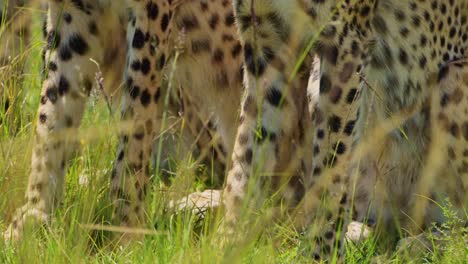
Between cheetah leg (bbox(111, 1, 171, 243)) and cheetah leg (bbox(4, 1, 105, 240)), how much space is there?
0.22 meters

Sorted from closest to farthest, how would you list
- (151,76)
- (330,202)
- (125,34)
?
(330,202) < (151,76) < (125,34)

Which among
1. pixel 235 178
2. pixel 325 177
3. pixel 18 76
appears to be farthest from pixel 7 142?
pixel 325 177

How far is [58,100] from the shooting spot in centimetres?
424

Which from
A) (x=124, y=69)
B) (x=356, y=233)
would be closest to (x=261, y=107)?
(x=124, y=69)

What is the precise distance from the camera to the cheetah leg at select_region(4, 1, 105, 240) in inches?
164

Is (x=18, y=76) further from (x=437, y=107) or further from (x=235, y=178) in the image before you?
(x=437, y=107)

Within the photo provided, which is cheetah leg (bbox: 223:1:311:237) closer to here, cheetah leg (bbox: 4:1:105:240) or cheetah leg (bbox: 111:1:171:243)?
cheetah leg (bbox: 111:1:171:243)

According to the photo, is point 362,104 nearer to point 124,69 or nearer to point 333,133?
point 333,133

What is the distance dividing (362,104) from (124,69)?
84 cm

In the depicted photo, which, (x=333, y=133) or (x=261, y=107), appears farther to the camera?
(x=261, y=107)

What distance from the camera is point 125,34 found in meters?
4.36

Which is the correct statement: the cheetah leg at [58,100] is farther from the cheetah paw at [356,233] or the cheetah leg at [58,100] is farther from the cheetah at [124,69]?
the cheetah paw at [356,233]

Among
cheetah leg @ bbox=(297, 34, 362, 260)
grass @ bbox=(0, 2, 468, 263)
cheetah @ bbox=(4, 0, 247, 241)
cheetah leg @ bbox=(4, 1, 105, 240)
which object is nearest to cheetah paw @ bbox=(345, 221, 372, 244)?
grass @ bbox=(0, 2, 468, 263)

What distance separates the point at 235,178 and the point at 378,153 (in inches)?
25.4
